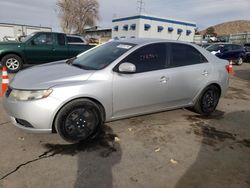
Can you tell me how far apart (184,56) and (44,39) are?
22.4ft

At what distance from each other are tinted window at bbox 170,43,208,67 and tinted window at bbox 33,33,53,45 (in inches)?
262

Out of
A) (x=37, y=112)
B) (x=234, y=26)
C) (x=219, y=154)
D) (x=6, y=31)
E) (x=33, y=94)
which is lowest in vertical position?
(x=219, y=154)

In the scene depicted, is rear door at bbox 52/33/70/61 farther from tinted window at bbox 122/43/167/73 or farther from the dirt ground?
tinted window at bbox 122/43/167/73

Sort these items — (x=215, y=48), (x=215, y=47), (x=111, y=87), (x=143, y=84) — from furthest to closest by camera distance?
(x=215, y=47) → (x=215, y=48) → (x=143, y=84) → (x=111, y=87)

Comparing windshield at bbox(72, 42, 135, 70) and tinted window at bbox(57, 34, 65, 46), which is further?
tinted window at bbox(57, 34, 65, 46)

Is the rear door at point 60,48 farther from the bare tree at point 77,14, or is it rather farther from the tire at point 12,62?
the bare tree at point 77,14

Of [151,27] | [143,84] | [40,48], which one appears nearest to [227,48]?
[40,48]

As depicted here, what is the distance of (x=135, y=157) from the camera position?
3188 millimetres

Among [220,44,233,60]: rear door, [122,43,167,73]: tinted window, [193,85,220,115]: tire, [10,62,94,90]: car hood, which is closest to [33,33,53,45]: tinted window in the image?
[10,62,94,90]: car hood

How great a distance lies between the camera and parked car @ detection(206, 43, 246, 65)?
48.6 ft

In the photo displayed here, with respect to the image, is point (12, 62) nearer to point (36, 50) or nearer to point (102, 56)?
point (36, 50)

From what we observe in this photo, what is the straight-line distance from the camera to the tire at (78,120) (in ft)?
10.6

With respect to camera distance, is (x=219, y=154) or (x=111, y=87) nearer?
(x=219, y=154)

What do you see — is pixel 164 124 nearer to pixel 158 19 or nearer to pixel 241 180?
pixel 241 180
